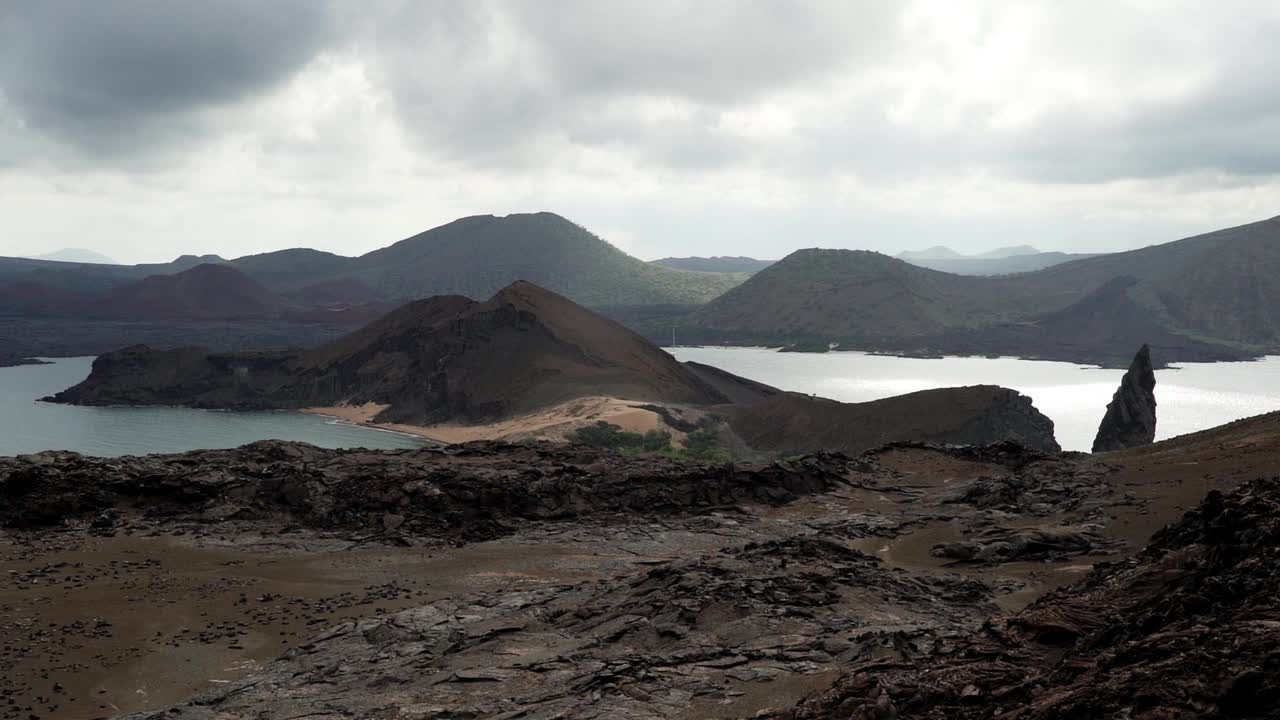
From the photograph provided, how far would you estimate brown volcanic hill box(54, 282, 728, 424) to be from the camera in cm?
8106

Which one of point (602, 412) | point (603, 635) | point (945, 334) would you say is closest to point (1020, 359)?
point (945, 334)

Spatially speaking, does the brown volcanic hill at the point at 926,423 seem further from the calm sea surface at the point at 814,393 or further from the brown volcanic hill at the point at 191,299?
the brown volcanic hill at the point at 191,299

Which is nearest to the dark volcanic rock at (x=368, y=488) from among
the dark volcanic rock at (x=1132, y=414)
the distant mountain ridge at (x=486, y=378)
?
the dark volcanic rock at (x=1132, y=414)

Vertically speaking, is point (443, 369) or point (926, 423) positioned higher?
point (443, 369)

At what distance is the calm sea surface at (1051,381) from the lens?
8862 centimetres

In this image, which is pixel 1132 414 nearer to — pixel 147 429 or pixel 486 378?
pixel 486 378

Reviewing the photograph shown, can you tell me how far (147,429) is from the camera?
258 feet

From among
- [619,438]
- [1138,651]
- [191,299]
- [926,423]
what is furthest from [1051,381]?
[191,299]

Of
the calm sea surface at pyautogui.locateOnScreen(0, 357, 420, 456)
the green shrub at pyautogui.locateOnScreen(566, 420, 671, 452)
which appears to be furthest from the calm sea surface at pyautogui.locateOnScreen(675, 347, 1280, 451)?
the calm sea surface at pyautogui.locateOnScreen(0, 357, 420, 456)

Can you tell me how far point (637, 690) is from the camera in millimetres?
13219

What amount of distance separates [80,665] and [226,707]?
4.04m

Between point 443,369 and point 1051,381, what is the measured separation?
7696 cm

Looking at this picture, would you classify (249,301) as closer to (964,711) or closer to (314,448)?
(314,448)

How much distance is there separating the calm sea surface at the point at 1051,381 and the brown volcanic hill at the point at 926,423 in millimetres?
14406
